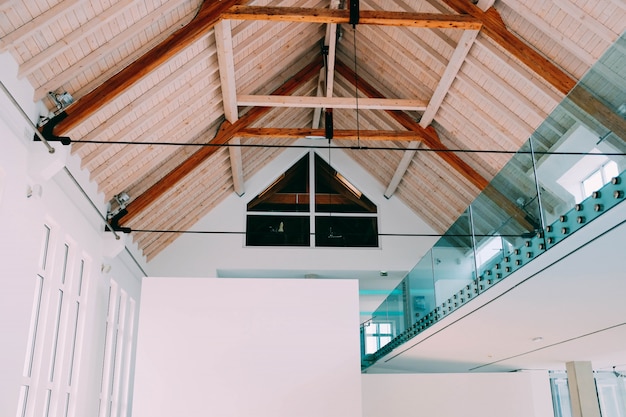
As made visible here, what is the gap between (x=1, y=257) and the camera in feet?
24.1

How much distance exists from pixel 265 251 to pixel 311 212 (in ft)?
5.35

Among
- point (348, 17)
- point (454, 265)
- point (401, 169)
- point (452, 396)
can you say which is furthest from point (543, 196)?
point (401, 169)

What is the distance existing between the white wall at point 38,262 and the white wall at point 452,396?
6091 millimetres

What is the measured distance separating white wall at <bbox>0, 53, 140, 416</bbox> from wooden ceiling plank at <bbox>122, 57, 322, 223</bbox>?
0.95m

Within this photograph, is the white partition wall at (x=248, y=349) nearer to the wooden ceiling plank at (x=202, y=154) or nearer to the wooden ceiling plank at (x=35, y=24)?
A: the wooden ceiling plank at (x=202, y=154)

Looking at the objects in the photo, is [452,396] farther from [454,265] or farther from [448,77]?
[448,77]

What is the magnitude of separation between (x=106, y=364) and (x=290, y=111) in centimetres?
719

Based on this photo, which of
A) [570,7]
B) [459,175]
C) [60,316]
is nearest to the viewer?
[570,7]

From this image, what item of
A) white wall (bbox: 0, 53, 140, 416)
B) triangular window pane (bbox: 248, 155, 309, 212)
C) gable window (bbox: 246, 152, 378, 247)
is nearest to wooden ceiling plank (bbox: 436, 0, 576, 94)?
white wall (bbox: 0, 53, 140, 416)

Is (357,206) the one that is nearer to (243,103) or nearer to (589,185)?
(243,103)

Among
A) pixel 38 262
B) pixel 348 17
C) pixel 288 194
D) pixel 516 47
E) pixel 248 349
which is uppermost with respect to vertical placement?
pixel 288 194

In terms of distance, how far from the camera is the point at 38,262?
8.62m

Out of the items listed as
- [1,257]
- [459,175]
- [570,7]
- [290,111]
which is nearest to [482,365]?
[459,175]

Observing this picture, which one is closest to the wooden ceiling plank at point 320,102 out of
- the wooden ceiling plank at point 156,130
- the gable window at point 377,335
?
the wooden ceiling plank at point 156,130
